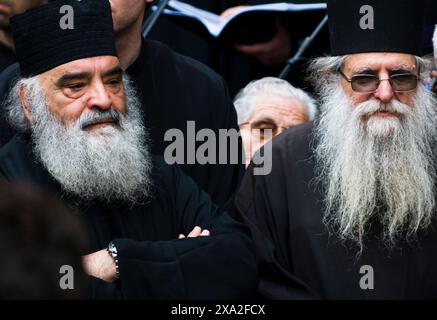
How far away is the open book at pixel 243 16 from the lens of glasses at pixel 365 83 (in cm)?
197

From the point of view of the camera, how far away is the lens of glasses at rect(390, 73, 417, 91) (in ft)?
15.3

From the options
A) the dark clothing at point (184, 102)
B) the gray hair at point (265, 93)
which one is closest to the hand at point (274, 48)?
the gray hair at point (265, 93)

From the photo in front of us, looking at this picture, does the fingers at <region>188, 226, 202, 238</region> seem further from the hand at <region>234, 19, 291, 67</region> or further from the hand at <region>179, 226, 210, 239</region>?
the hand at <region>234, 19, 291, 67</region>

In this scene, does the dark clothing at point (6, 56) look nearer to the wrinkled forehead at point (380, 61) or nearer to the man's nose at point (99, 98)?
the man's nose at point (99, 98)

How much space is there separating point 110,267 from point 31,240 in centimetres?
222

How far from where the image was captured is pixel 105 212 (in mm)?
4219

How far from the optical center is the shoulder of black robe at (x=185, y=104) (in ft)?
16.6

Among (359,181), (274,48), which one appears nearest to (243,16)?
(274,48)

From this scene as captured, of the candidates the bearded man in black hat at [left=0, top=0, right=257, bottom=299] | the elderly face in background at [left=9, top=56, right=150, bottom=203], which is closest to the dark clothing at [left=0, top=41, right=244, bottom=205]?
the bearded man in black hat at [left=0, top=0, right=257, bottom=299]

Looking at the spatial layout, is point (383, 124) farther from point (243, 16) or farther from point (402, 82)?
point (243, 16)

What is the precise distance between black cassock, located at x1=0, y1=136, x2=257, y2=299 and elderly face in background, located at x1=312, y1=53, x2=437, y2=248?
0.68 metres

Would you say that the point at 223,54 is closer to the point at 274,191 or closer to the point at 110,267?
the point at 274,191

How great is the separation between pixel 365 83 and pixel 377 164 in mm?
422

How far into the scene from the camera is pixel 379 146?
15.4 ft
